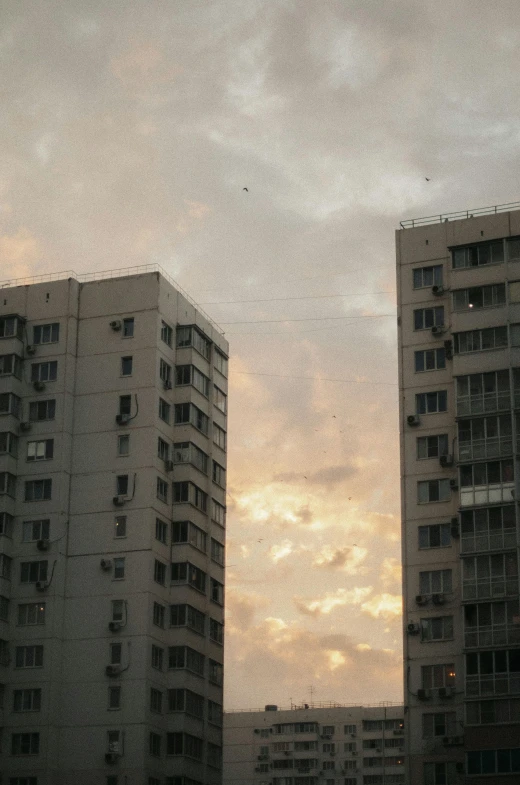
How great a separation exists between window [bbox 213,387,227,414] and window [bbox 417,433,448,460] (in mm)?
25210

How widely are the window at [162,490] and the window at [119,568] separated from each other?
5396 millimetres

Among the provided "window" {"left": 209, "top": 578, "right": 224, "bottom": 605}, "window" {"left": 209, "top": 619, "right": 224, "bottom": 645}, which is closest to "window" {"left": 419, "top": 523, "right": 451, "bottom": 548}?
"window" {"left": 209, "top": 578, "right": 224, "bottom": 605}

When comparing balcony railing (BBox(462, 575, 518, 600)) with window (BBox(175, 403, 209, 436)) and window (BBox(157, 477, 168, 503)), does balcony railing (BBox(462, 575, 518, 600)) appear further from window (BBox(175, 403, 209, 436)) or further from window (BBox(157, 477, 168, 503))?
window (BBox(175, 403, 209, 436))

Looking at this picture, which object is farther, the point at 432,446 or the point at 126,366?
the point at 126,366

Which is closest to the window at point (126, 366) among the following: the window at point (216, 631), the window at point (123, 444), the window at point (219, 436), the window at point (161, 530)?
the window at point (123, 444)

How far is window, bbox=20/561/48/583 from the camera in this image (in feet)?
304

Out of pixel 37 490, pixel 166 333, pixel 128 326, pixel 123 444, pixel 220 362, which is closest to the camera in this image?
pixel 123 444

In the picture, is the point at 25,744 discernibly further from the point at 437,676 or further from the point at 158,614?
the point at 437,676

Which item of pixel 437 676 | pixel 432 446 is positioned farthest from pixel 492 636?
pixel 432 446

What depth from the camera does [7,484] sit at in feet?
311

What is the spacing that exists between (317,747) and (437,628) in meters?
88.6

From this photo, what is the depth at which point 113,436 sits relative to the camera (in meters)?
94.5

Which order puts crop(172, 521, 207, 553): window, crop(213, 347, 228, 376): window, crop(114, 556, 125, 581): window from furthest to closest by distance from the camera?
crop(213, 347, 228, 376): window, crop(172, 521, 207, 553): window, crop(114, 556, 125, 581): window

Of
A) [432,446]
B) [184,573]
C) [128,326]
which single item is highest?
[128,326]
